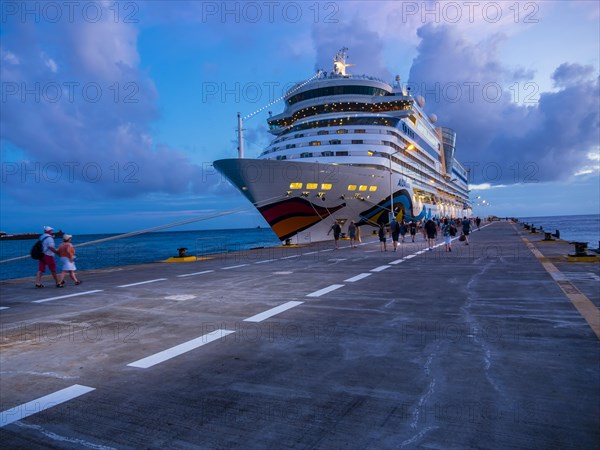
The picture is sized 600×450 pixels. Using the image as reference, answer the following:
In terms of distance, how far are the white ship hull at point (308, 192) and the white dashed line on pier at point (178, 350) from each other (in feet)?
56.8

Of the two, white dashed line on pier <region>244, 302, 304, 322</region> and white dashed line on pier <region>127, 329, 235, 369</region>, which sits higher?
white dashed line on pier <region>244, 302, 304, 322</region>

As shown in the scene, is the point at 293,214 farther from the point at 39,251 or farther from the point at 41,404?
the point at 41,404

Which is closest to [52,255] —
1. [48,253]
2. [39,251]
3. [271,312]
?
[48,253]

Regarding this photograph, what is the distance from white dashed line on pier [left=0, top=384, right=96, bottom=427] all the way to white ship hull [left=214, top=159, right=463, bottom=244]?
1914 cm

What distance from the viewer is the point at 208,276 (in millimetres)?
12766

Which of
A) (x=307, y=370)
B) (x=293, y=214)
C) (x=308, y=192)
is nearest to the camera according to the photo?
(x=307, y=370)

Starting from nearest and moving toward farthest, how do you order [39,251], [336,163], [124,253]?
[39,251]
[336,163]
[124,253]

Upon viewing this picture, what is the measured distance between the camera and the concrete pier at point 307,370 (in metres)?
3.02

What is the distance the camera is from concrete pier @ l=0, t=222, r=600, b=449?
9.90 ft

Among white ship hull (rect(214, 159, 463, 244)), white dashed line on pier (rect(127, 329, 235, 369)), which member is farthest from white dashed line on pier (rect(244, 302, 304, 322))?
white ship hull (rect(214, 159, 463, 244))

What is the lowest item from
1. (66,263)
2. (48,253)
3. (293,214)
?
(66,263)

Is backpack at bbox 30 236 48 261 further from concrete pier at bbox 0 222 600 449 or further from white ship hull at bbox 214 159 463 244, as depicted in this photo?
white ship hull at bbox 214 159 463 244

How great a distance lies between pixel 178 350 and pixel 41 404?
167cm

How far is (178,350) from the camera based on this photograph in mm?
5059
